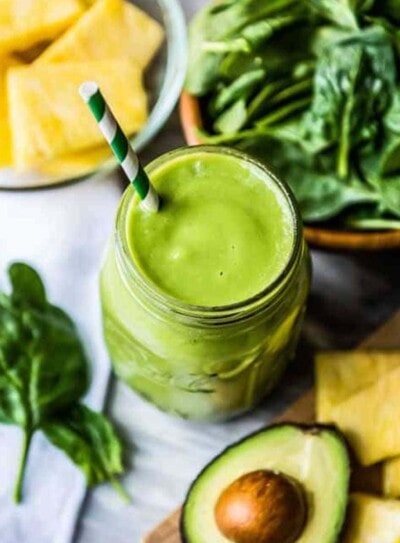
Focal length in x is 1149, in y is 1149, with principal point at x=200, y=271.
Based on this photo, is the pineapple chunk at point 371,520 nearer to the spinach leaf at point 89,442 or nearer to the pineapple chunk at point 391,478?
the pineapple chunk at point 391,478

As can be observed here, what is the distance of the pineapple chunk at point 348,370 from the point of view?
3.15ft

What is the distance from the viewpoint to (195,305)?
0.75 metres

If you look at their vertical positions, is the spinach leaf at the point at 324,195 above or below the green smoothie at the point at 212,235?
below

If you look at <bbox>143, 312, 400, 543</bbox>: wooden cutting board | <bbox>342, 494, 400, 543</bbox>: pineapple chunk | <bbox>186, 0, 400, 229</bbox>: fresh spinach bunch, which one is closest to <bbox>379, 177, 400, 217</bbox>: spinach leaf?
<bbox>186, 0, 400, 229</bbox>: fresh spinach bunch

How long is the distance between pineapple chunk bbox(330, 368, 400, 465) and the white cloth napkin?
21 cm

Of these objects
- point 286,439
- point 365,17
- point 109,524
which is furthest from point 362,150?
point 109,524

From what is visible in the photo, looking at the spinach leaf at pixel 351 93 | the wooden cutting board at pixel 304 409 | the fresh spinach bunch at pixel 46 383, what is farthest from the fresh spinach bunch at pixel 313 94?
the fresh spinach bunch at pixel 46 383

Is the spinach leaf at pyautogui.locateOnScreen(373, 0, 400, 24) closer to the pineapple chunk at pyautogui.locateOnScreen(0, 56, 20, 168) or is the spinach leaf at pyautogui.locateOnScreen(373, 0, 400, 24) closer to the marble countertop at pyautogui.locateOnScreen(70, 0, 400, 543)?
the marble countertop at pyautogui.locateOnScreen(70, 0, 400, 543)

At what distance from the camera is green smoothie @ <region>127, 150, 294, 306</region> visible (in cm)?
77

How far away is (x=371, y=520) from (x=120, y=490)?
0.69 ft

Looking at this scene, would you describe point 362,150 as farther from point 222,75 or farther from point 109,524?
point 109,524

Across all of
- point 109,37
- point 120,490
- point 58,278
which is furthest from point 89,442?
point 109,37

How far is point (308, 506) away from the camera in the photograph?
2.94 ft

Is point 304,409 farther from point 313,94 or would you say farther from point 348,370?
point 313,94
